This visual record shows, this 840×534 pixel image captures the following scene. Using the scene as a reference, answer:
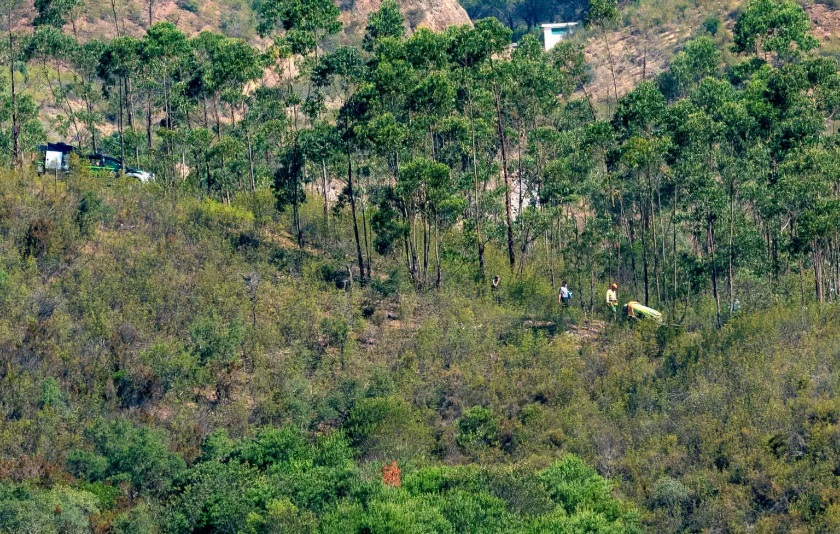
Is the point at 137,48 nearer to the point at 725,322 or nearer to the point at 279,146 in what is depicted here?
the point at 279,146

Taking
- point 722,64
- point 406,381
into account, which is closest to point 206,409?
point 406,381

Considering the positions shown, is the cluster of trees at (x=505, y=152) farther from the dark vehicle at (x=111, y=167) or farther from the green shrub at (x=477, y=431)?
the green shrub at (x=477, y=431)

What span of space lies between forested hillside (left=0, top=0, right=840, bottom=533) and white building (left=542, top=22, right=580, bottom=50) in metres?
37.4

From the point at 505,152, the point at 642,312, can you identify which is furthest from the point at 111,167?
the point at 642,312

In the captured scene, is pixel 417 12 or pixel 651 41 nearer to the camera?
pixel 651 41

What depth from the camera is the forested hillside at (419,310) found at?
119ft

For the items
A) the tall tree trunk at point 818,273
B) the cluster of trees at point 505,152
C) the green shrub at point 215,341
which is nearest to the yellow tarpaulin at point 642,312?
the cluster of trees at point 505,152

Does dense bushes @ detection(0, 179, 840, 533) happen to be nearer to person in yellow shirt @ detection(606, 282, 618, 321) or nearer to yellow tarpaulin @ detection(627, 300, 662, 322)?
yellow tarpaulin @ detection(627, 300, 662, 322)

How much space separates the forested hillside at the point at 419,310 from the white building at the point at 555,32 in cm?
3744

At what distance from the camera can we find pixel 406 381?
1670 inches

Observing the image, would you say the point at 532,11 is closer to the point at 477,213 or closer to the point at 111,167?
the point at 111,167

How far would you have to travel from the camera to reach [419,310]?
47.0m

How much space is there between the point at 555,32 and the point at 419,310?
5687 cm

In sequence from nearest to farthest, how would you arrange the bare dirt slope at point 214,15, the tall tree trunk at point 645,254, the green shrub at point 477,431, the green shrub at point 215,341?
the green shrub at point 477,431 < the green shrub at point 215,341 < the tall tree trunk at point 645,254 < the bare dirt slope at point 214,15
